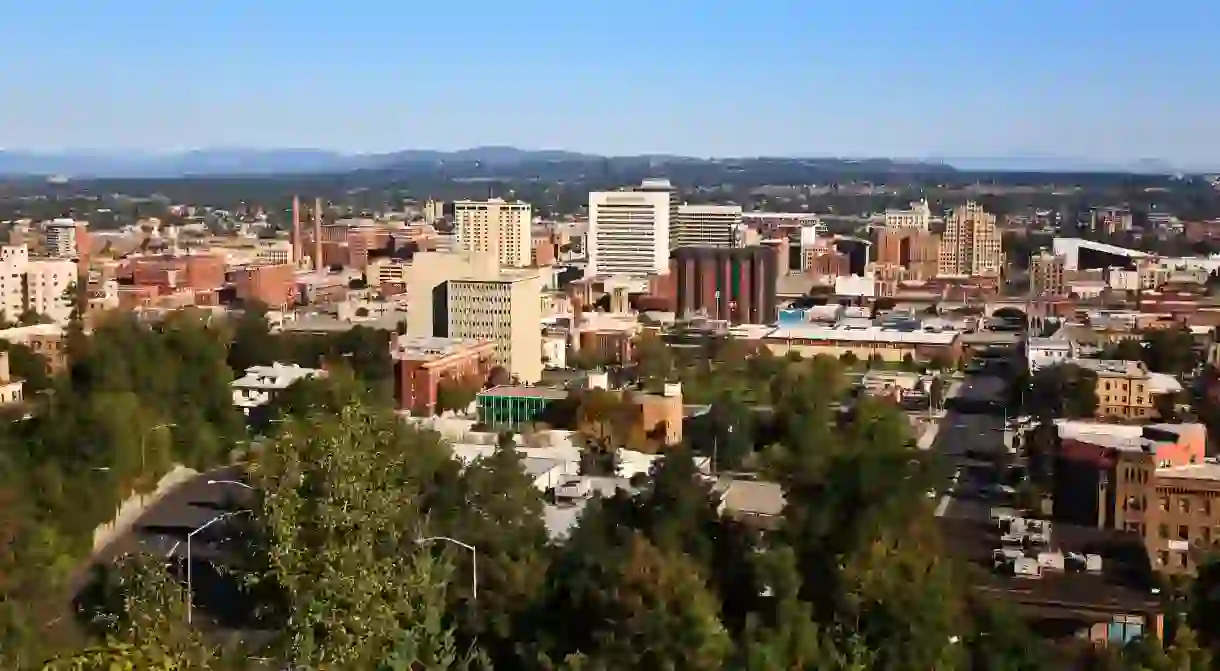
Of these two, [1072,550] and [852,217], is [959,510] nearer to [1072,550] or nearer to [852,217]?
[1072,550]

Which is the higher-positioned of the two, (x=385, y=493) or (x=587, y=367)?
(x=385, y=493)

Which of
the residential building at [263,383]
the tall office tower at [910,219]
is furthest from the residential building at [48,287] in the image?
the tall office tower at [910,219]

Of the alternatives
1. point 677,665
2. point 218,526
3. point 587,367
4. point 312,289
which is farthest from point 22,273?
point 677,665

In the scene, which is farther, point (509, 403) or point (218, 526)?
point (509, 403)

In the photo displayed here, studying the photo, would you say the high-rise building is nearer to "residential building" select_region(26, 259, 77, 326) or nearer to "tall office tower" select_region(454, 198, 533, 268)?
"tall office tower" select_region(454, 198, 533, 268)

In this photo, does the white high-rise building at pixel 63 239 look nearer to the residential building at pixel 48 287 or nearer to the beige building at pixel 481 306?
the residential building at pixel 48 287

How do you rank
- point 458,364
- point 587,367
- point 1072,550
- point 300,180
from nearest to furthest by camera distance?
1. point 1072,550
2. point 458,364
3. point 587,367
4. point 300,180

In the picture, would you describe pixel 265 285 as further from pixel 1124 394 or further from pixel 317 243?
pixel 1124 394
